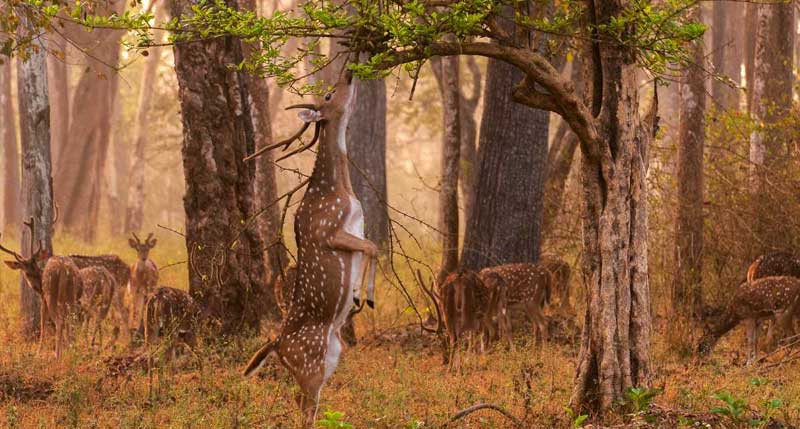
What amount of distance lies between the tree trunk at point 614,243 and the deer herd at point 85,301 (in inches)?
157

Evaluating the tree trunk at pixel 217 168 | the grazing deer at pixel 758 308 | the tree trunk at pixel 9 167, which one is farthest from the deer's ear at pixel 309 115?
the tree trunk at pixel 9 167

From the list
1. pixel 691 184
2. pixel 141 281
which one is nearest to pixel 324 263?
pixel 141 281

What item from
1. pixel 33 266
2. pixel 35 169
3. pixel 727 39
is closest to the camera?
pixel 33 266

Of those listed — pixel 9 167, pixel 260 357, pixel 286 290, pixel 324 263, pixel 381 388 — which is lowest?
pixel 381 388

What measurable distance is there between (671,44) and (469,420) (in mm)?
3237

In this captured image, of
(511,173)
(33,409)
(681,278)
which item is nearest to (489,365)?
(681,278)

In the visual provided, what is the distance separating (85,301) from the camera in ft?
39.4

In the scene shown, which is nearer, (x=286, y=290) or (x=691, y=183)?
(x=286, y=290)

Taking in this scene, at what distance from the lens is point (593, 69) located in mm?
8078

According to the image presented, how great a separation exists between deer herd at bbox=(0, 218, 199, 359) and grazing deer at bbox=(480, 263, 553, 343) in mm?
3455

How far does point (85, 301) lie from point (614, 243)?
6710mm

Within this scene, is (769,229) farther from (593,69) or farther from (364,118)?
→ (364,118)

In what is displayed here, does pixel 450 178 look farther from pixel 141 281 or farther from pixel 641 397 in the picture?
pixel 641 397

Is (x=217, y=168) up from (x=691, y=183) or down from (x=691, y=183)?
up
